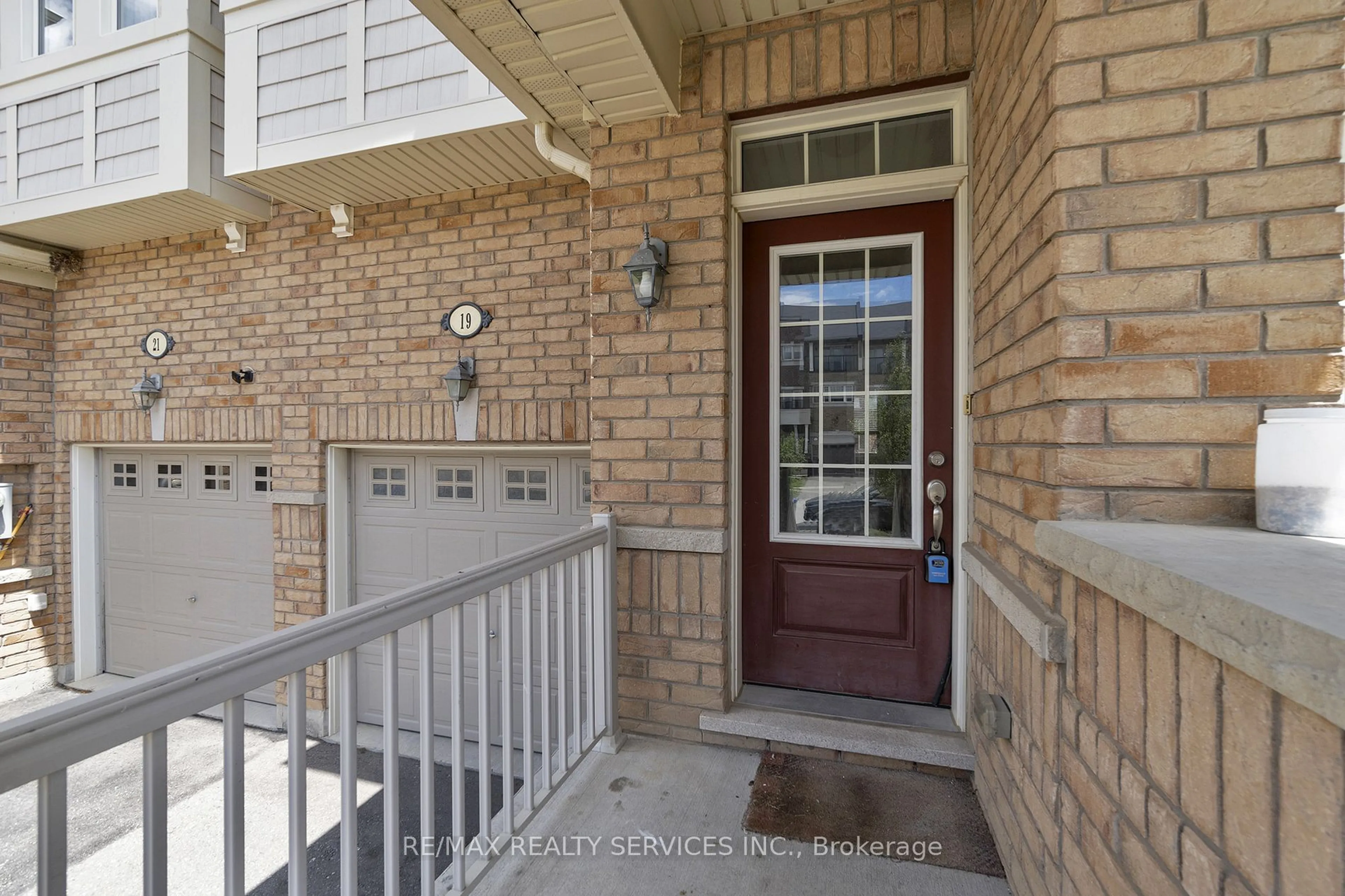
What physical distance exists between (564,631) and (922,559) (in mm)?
1323

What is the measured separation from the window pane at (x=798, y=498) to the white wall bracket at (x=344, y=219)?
3.03 meters

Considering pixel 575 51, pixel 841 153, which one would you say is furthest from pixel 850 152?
pixel 575 51

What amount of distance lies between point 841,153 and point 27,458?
608 centimetres

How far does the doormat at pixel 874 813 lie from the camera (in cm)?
154

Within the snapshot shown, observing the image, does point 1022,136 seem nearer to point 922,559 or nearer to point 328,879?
point 922,559

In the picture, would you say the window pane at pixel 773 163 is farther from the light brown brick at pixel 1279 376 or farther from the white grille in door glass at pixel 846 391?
the light brown brick at pixel 1279 376

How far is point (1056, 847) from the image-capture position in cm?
113

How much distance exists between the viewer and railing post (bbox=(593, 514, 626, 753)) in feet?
6.41

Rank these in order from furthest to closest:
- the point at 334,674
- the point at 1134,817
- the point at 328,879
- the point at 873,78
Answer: the point at 334,674, the point at 328,879, the point at 873,78, the point at 1134,817

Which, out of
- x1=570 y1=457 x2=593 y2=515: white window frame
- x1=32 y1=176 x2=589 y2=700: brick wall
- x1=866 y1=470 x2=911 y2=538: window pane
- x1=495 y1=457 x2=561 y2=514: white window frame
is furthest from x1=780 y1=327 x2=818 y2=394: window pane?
x1=495 y1=457 x2=561 y2=514: white window frame

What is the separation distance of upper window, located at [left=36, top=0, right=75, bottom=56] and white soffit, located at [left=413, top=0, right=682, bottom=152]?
411cm

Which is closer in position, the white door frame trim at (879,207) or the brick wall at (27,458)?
the white door frame trim at (879,207)

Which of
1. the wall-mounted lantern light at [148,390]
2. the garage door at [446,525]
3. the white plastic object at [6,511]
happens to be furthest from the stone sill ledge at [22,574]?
the garage door at [446,525]

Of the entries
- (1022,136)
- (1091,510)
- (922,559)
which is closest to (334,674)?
(922,559)
